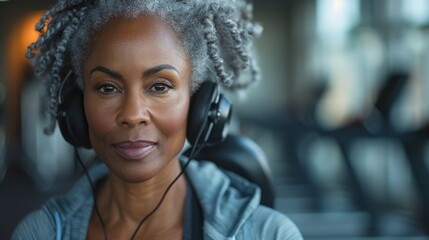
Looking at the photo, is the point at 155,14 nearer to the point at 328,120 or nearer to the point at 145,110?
the point at 145,110

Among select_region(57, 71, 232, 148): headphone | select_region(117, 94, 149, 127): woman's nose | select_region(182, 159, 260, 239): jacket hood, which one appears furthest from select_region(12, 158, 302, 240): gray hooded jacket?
select_region(117, 94, 149, 127): woman's nose

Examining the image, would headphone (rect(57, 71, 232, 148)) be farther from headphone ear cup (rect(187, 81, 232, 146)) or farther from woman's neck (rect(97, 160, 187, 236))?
woman's neck (rect(97, 160, 187, 236))

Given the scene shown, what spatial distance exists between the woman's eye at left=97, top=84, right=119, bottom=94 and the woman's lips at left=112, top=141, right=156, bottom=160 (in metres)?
0.10

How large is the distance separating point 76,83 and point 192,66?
26 centimetres

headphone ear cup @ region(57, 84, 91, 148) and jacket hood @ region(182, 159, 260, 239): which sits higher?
headphone ear cup @ region(57, 84, 91, 148)

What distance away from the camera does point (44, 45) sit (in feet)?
4.30

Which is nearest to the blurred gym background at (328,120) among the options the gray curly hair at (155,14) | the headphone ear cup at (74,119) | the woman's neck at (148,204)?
the gray curly hair at (155,14)

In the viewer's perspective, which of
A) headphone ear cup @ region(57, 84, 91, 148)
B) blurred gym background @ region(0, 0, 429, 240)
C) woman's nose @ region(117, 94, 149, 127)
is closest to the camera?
woman's nose @ region(117, 94, 149, 127)

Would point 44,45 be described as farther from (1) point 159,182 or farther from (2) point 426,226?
(2) point 426,226

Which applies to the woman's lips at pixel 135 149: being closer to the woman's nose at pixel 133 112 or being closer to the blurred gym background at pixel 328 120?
the woman's nose at pixel 133 112

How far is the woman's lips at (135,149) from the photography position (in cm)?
115

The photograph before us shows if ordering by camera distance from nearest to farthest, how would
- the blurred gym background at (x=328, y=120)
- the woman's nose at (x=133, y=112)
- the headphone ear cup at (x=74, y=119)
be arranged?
the woman's nose at (x=133, y=112) → the headphone ear cup at (x=74, y=119) → the blurred gym background at (x=328, y=120)

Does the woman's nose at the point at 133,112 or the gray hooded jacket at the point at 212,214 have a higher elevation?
the woman's nose at the point at 133,112

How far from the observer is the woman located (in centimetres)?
116
